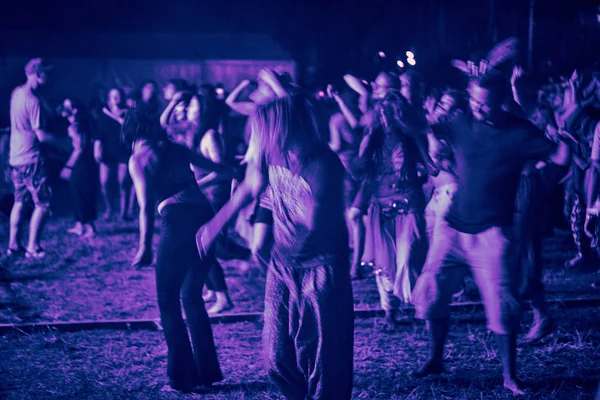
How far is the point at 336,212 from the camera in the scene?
12.5 feet

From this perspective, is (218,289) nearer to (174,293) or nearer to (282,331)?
(174,293)

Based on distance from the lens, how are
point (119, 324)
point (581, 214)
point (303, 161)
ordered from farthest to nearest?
point (581, 214) < point (119, 324) < point (303, 161)

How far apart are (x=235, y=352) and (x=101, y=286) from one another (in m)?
2.86

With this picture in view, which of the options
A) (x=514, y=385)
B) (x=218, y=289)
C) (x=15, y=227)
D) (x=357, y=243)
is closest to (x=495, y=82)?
(x=514, y=385)

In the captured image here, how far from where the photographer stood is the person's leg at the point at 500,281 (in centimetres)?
446

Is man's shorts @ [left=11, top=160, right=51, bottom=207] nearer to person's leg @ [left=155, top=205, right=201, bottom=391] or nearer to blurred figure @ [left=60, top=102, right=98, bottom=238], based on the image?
blurred figure @ [left=60, top=102, right=98, bottom=238]

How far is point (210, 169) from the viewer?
4848 millimetres

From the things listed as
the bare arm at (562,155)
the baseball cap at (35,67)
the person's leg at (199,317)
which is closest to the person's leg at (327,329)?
the person's leg at (199,317)

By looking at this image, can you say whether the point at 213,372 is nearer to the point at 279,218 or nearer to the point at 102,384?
the point at 102,384

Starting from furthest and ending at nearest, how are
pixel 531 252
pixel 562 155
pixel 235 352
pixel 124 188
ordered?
pixel 124 188 < pixel 531 252 < pixel 235 352 < pixel 562 155

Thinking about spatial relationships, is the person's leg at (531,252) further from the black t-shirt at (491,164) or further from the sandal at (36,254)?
the sandal at (36,254)

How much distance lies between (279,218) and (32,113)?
6.13 meters

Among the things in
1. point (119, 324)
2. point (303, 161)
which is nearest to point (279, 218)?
point (303, 161)

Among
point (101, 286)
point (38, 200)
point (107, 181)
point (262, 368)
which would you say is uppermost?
point (107, 181)
